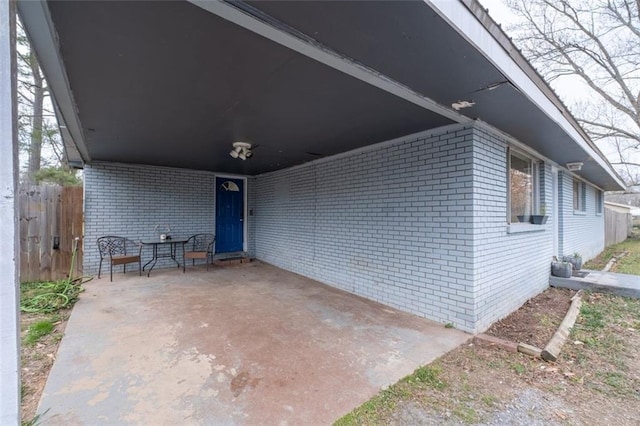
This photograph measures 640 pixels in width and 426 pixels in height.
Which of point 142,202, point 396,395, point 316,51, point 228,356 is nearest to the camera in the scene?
point 316,51

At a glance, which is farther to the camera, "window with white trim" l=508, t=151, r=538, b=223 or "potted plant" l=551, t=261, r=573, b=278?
"potted plant" l=551, t=261, r=573, b=278

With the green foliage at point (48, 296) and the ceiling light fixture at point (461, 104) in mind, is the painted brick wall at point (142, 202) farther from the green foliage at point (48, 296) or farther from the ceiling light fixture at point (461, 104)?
the ceiling light fixture at point (461, 104)

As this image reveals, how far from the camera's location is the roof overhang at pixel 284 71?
1.52m

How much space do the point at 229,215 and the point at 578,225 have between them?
8.63 metres

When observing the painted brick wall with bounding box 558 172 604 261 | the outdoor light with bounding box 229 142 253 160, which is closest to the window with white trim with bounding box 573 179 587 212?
the painted brick wall with bounding box 558 172 604 261

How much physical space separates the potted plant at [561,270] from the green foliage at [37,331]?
729 cm

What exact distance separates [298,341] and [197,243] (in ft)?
16.1

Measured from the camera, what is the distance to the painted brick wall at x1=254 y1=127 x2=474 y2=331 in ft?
10.7

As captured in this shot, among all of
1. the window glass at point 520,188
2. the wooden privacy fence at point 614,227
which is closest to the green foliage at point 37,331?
the window glass at point 520,188

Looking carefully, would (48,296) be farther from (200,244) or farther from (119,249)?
(200,244)

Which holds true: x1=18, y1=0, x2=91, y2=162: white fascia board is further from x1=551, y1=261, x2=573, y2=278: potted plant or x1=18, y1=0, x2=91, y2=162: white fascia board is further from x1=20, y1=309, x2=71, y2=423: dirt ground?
x1=551, y1=261, x2=573, y2=278: potted plant

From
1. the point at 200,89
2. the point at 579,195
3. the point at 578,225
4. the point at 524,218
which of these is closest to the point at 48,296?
the point at 200,89

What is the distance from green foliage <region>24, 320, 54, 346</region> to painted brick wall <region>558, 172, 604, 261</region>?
829 cm

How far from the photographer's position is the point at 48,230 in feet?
16.7
